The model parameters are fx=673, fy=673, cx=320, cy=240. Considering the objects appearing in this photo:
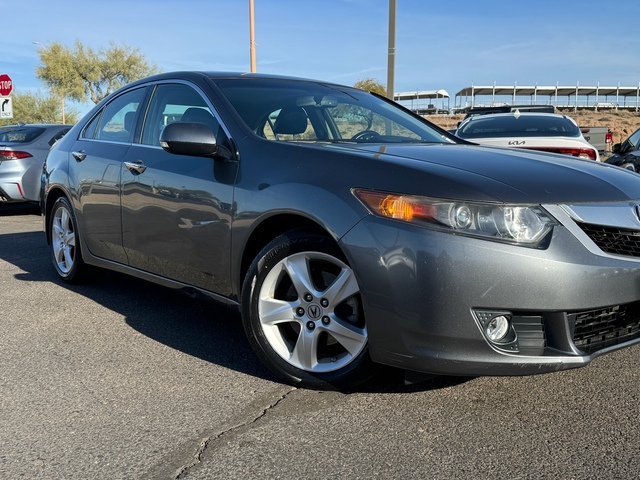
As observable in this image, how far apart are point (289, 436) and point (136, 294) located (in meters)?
2.82

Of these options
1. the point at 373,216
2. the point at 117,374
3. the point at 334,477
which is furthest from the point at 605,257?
the point at 117,374

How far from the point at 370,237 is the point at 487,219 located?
18.5 inches

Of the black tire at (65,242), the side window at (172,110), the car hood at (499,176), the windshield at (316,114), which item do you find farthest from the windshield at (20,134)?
the car hood at (499,176)

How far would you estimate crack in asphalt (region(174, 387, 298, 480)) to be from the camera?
2414 millimetres

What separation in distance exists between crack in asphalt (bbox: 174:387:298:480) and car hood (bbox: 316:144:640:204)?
1.10 m

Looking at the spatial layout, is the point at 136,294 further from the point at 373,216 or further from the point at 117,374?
the point at 373,216

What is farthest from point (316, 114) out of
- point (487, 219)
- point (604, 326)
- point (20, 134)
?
point (20, 134)

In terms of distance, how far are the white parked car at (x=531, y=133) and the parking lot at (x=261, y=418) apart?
3.64 m

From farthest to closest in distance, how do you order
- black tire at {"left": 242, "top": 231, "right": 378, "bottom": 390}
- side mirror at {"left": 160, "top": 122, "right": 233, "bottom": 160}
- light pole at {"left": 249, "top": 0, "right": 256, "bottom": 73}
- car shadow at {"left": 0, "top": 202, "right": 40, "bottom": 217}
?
light pole at {"left": 249, "top": 0, "right": 256, "bottom": 73} < car shadow at {"left": 0, "top": 202, "right": 40, "bottom": 217} < side mirror at {"left": 160, "top": 122, "right": 233, "bottom": 160} < black tire at {"left": 242, "top": 231, "right": 378, "bottom": 390}

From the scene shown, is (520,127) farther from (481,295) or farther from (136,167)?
(481,295)

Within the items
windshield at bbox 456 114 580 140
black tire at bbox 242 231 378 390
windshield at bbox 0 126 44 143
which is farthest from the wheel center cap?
windshield at bbox 0 126 44 143

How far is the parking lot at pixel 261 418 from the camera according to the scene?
244cm

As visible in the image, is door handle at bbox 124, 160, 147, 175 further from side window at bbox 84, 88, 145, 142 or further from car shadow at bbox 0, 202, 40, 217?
car shadow at bbox 0, 202, 40, 217

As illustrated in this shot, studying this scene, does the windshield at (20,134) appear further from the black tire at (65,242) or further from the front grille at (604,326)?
the front grille at (604,326)
